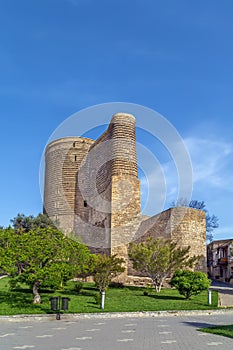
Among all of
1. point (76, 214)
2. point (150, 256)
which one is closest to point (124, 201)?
point (150, 256)

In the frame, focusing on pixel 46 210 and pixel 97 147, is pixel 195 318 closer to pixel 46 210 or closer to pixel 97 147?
pixel 97 147

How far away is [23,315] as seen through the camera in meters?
11.6

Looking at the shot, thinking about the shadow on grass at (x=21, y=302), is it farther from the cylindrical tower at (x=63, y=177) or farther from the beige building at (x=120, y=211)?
the cylindrical tower at (x=63, y=177)

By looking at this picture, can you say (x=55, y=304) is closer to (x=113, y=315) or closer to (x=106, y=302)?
(x=113, y=315)

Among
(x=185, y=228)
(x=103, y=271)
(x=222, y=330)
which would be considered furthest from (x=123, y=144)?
(x=222, y=330)

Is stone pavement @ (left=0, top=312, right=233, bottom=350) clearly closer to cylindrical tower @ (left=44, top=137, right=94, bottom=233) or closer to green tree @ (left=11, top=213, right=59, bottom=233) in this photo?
green tree @ (left=11, top=213, right=59, bottom=233)

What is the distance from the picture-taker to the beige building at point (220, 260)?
117 ft

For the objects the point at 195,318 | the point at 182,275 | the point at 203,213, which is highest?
the point at 203,213

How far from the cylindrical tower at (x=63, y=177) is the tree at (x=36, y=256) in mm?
21221

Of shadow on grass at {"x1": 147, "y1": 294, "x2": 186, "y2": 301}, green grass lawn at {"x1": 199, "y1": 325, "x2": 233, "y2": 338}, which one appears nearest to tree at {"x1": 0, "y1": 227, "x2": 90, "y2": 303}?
shadow on grass at {"x1": 147, "y1": 294, "x2": 186, "y2": 301}

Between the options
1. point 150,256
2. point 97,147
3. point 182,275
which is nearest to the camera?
point 182,275

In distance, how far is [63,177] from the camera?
38.0 meters

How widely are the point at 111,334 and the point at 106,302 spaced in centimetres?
618

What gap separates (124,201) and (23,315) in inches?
533
